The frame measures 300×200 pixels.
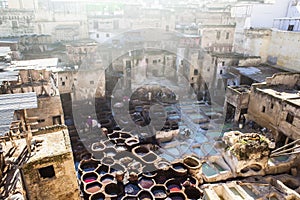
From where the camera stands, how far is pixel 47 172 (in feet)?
29.5

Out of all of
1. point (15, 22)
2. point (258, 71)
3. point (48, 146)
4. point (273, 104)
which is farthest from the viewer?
point (15, 22)

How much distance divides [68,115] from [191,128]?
427 inches

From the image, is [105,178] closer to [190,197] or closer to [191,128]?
[190,197]

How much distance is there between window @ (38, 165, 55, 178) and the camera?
8.86 meters

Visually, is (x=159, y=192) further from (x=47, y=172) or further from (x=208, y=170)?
(x=47, y=172)

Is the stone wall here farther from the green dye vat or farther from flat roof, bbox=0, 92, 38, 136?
the green dye vat

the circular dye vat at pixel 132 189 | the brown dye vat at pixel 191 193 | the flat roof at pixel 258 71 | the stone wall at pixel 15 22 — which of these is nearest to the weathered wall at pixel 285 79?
the flat roof at pixel 258 71

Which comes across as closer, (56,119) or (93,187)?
(93,187)

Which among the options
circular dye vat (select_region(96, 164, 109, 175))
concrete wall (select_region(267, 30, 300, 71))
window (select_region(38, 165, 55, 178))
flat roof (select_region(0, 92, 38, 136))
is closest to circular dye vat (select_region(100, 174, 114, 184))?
circular dye vat (select_region(96, 164, 109, 175))

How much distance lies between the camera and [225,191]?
9281mm

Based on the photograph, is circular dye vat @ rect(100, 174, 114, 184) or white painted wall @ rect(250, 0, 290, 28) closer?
circular dye vat @ rect(100, 174, 114, 184)

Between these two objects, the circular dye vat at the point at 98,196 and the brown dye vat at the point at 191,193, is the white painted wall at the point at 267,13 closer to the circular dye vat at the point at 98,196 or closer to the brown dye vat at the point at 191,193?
the brown dye vat at the point at 191,193

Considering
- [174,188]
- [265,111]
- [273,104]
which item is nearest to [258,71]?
[265,111]

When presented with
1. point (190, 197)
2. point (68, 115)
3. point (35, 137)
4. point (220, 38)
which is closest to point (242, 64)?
point (220, 38)
